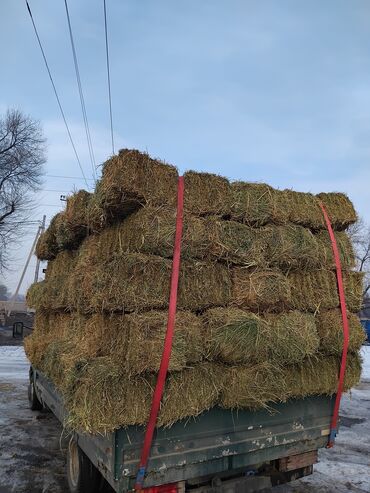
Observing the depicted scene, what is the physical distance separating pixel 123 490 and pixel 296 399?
5.53ft

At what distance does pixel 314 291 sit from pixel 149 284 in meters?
1.68

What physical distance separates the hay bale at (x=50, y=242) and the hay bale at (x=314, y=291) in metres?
3.09

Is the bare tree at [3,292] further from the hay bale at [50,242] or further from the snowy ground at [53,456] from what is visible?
the hay bale at [50,242]

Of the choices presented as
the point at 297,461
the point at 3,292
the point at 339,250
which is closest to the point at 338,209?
the point at 339,250

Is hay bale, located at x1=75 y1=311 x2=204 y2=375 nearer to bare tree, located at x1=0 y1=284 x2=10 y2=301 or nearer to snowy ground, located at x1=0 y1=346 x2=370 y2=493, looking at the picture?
snowy ground, located at x1=0 y1=346 x2=370 y2=493

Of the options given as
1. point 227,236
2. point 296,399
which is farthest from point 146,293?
point 296,399

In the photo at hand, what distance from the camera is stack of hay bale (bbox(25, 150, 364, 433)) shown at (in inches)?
127

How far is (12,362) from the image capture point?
1399cm

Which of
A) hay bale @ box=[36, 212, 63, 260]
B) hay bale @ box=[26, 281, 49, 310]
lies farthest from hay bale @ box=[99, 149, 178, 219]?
hay bale @ box=[26, 281, 49, 310]

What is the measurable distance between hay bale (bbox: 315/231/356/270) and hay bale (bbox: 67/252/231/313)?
1.12 m

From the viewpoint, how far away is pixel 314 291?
4145 millimetres

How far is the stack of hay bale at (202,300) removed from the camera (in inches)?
127

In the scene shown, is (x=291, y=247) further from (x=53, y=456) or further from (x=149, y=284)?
(x=53, y=456)

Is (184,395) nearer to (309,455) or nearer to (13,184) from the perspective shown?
(309,455)
